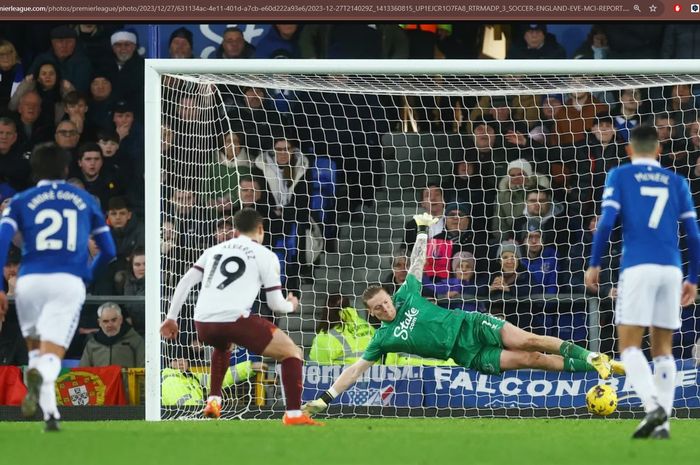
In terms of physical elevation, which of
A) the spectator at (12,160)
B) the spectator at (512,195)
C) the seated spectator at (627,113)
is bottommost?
the spectator at (512,195)

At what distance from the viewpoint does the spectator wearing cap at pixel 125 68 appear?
580 inches

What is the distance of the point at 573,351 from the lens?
11109 mm

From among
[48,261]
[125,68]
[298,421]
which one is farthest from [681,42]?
[48,261]

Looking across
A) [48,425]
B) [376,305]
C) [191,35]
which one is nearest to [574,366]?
[376,305]

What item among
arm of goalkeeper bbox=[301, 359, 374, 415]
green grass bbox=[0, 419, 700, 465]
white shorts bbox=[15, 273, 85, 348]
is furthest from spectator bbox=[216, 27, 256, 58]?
white shorts bbox=[15, 273, 85, 348]

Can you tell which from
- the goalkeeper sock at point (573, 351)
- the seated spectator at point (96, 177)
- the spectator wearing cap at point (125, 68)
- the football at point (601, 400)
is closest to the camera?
the football at point (601, 400)

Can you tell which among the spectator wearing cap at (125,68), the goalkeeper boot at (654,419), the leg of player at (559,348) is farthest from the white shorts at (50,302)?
the spectator wearing cap at (125,68)

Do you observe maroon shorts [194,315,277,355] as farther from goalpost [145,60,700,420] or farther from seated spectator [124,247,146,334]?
seated spectator [124,247,146,334]

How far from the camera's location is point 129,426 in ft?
31.1

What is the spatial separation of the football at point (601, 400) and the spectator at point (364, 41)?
4.83m

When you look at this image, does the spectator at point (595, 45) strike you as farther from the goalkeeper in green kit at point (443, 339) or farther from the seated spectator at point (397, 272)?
the goalkeeper in green kit at point (443, 339)

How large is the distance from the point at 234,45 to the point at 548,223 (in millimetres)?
3922

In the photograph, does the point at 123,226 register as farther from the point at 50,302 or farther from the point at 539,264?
the point at 50,302

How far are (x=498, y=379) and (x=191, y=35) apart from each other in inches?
207
